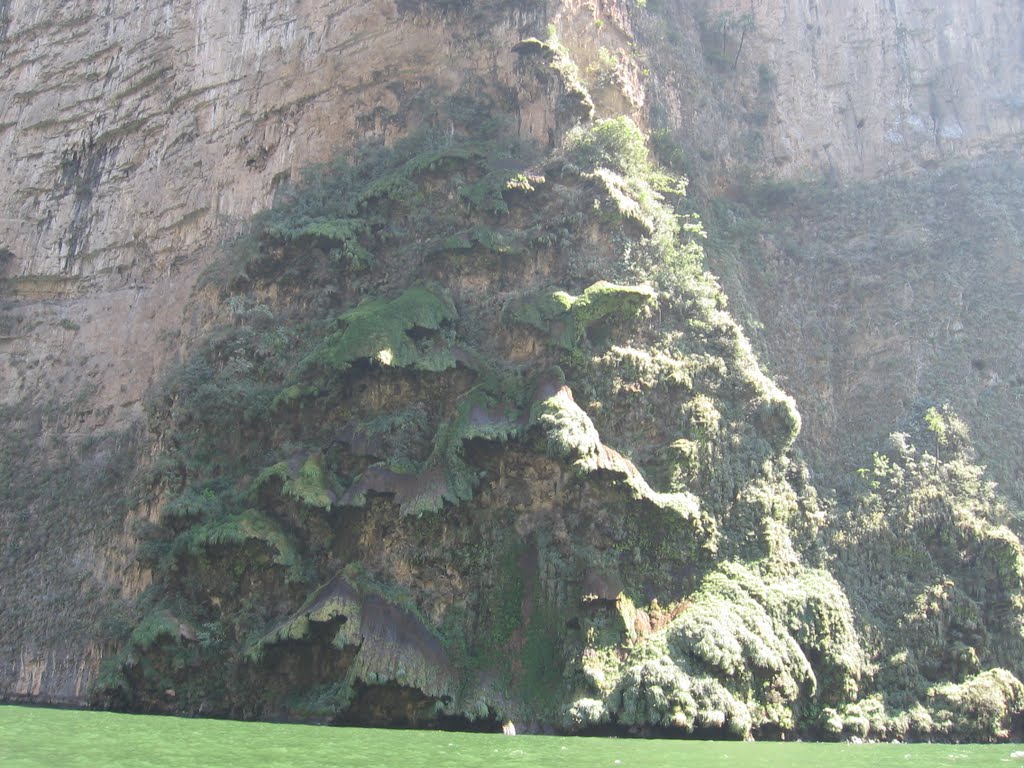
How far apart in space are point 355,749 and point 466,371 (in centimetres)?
1128

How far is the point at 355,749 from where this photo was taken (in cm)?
1429

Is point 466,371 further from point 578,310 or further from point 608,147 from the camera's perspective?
point 608,147

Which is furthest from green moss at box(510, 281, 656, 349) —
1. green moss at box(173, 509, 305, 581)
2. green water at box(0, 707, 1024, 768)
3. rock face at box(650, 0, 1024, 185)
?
rock face at box(650, 0, 1024, 185)

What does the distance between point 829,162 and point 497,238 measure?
16631 mm

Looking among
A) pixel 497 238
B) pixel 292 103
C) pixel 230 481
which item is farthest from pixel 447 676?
pixel 292 103

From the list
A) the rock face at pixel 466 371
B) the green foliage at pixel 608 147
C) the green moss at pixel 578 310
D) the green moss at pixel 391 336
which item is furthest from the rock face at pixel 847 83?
the green moss at pixel 391 336

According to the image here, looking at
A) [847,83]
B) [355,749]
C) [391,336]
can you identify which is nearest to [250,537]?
[391,336]

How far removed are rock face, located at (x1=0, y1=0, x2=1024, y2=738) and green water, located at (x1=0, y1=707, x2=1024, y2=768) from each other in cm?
200

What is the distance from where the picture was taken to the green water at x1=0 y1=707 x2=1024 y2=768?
12.4 metres

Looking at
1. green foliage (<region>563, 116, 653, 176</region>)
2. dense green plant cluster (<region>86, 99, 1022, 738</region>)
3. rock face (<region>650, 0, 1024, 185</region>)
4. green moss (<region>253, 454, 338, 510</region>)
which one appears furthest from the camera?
rock face (<region>650, 0, 1024, 185</region>)

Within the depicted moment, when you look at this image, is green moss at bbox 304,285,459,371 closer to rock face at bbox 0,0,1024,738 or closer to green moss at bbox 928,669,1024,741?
rock face at bbox 0,0,1024,738

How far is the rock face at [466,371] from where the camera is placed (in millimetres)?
21031

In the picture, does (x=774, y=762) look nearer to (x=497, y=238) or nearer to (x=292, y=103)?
(x=497, y=238)

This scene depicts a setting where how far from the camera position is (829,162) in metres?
36.4
